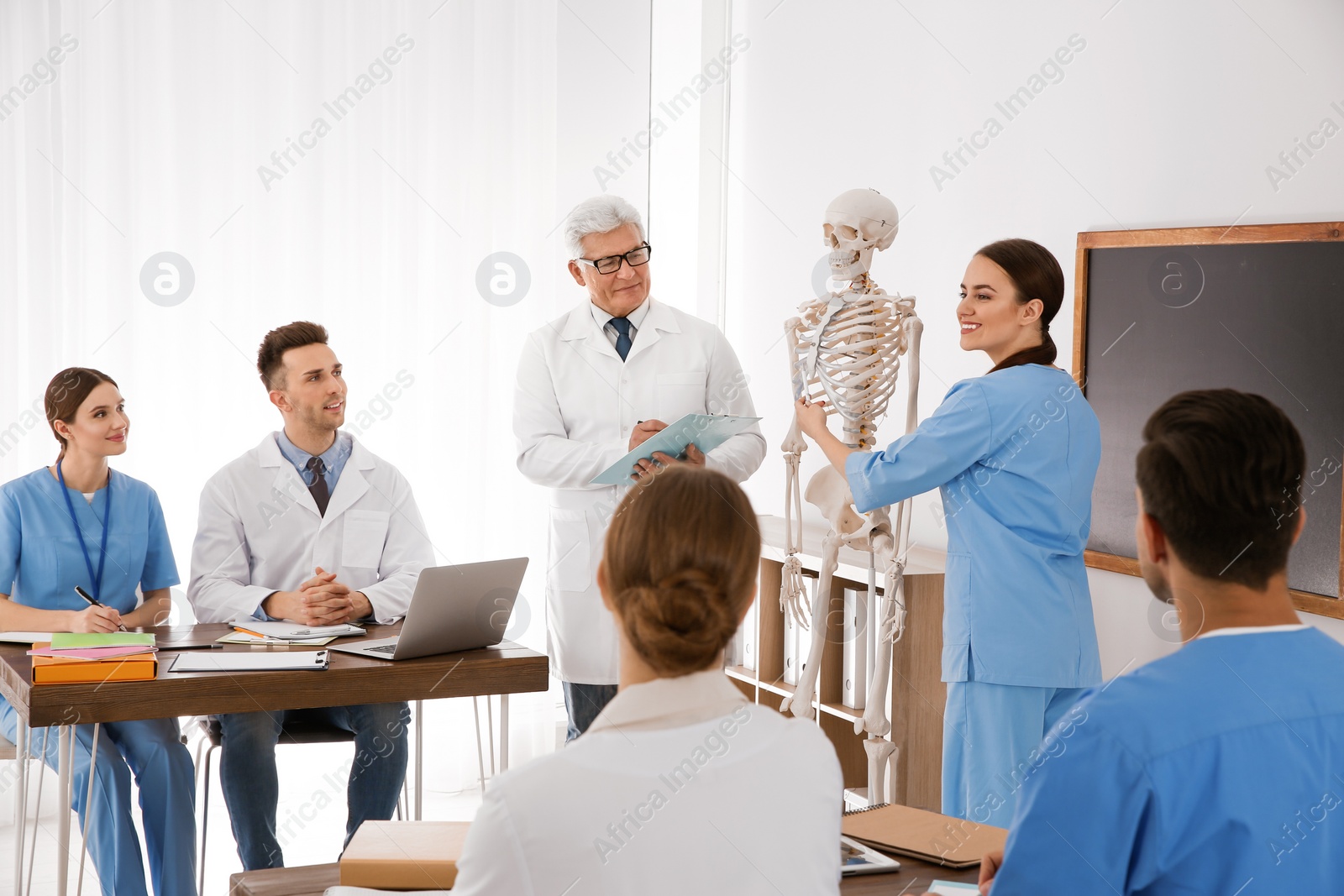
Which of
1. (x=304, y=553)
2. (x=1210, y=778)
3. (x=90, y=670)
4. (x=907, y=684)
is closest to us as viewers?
(x=1210, y=778)

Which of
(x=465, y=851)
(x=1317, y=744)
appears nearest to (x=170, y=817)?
(x=465, y=851)

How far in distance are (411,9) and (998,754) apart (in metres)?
3.69

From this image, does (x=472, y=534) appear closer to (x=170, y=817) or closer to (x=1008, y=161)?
(x=170, y=817)

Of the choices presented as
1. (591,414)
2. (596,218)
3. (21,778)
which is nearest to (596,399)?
(591,414)

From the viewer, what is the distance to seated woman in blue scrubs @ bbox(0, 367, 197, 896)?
2.65 metres

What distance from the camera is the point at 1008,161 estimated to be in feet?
11.3

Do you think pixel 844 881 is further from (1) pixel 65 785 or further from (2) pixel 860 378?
(1) pixel 65 785

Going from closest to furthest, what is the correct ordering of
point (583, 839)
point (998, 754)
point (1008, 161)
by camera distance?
1. point (583, 839)
2. point (998, 754)
3. point (1008, 161)

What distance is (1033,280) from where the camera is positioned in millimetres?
2277

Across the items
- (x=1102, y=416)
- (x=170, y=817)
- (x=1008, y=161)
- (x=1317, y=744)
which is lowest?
(x=170, y=817)

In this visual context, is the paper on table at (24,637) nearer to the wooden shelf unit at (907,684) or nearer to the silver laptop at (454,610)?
the silver laptop at (454,610)

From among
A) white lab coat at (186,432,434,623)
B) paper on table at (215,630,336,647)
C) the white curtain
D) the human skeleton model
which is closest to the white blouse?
the human skeleton model

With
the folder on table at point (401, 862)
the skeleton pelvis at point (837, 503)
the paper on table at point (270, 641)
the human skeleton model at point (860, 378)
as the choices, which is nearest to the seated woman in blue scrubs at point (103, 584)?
the paper on table at point (270, 641)

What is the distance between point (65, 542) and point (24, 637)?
17.1 inches
